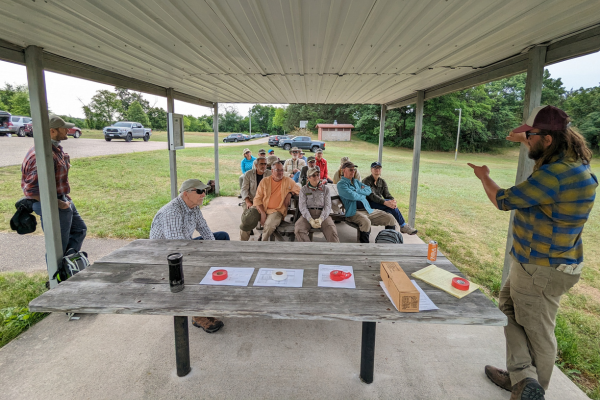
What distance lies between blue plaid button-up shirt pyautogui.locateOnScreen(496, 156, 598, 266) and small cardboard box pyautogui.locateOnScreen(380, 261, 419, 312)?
2.50 ft

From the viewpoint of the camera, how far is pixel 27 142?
14.6m

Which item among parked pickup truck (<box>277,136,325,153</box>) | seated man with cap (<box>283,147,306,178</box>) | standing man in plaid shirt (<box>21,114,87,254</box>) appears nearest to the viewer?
standing man in plaid shirt (<box>21,114,87,254</box>)

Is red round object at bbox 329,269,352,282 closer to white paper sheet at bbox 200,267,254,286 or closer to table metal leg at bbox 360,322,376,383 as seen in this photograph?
table metal leg at bbox 360,322,376,383

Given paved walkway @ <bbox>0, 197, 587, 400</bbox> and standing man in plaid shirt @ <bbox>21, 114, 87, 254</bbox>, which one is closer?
paved walkway @ <bbox>0, 197, 587, 400</bbox>

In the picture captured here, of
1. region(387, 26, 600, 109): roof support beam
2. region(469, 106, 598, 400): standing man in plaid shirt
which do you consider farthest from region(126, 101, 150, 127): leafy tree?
region(469, 106, 598, 400): standing man in plaid shirt

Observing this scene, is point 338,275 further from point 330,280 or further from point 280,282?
point 280,282

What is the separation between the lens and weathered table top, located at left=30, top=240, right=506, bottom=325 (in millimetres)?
1551

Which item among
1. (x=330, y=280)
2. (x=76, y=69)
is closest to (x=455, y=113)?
(x=76, y=69)

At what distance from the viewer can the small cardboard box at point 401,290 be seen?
154cm

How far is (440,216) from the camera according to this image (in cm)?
767

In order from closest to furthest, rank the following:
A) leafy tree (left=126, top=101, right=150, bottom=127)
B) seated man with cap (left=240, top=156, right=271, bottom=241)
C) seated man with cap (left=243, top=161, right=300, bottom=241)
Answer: seated man with cap (left=243, top=161, right=300, bottom=241)
seated man with cap (left=240, top=156, right=271, bottom=241)
leafy tree (left=126, top=101, right=150, bottom=127)

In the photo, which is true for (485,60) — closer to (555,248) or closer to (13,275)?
(555,248)

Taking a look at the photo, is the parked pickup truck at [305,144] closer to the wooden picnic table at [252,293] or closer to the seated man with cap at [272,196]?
the seated man with cap at [272,196]

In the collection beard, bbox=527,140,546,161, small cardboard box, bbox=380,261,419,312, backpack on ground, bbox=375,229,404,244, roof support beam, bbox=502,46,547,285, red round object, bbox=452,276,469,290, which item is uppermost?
roof support beam, bbox=502,46,547,285
